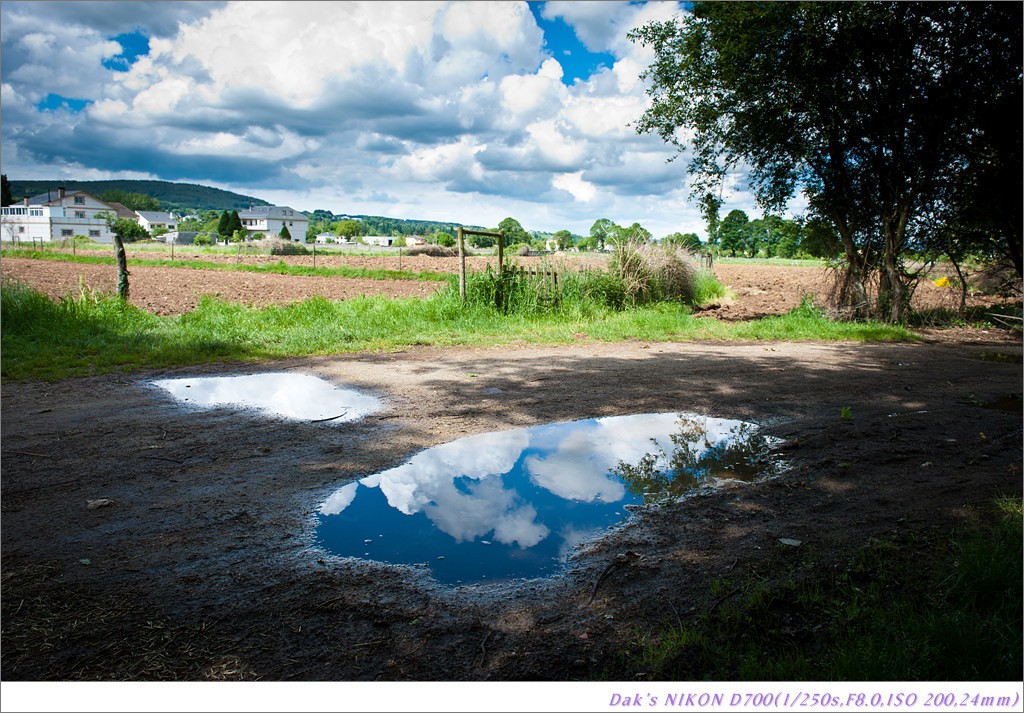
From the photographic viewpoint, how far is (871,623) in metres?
2.42

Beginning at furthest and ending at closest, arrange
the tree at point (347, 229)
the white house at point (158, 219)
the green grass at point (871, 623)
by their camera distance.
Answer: the tree at point (347, 229)
the white house at point (158, 219)
the green grass at point (871, 623)

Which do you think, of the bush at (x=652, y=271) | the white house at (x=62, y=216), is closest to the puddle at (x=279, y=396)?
the bush at (x=652, y=271)

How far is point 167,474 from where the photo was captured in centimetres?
424

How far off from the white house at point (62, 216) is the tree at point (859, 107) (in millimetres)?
60607

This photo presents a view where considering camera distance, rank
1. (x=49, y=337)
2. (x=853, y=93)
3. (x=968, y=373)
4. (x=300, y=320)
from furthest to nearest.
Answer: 1. (x=853, y=93)
2. (x=300, y=320)
3. (x=49, y=337)
4. (x=968, y=373)

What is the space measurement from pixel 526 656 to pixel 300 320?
9.68 m

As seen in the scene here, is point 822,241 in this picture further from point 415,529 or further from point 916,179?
point 415,529

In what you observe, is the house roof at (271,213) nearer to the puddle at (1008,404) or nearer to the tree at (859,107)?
the tree at (859,107)

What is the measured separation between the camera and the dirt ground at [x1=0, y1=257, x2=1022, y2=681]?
93.5 inches

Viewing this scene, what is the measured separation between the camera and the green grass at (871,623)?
220 cm

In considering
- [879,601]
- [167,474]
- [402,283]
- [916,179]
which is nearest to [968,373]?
[916,179]

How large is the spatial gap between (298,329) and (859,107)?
35.8 feet

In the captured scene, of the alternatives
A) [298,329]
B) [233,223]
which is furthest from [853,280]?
[233,223]

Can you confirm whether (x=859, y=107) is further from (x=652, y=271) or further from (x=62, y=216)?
(x=62, y=216)
